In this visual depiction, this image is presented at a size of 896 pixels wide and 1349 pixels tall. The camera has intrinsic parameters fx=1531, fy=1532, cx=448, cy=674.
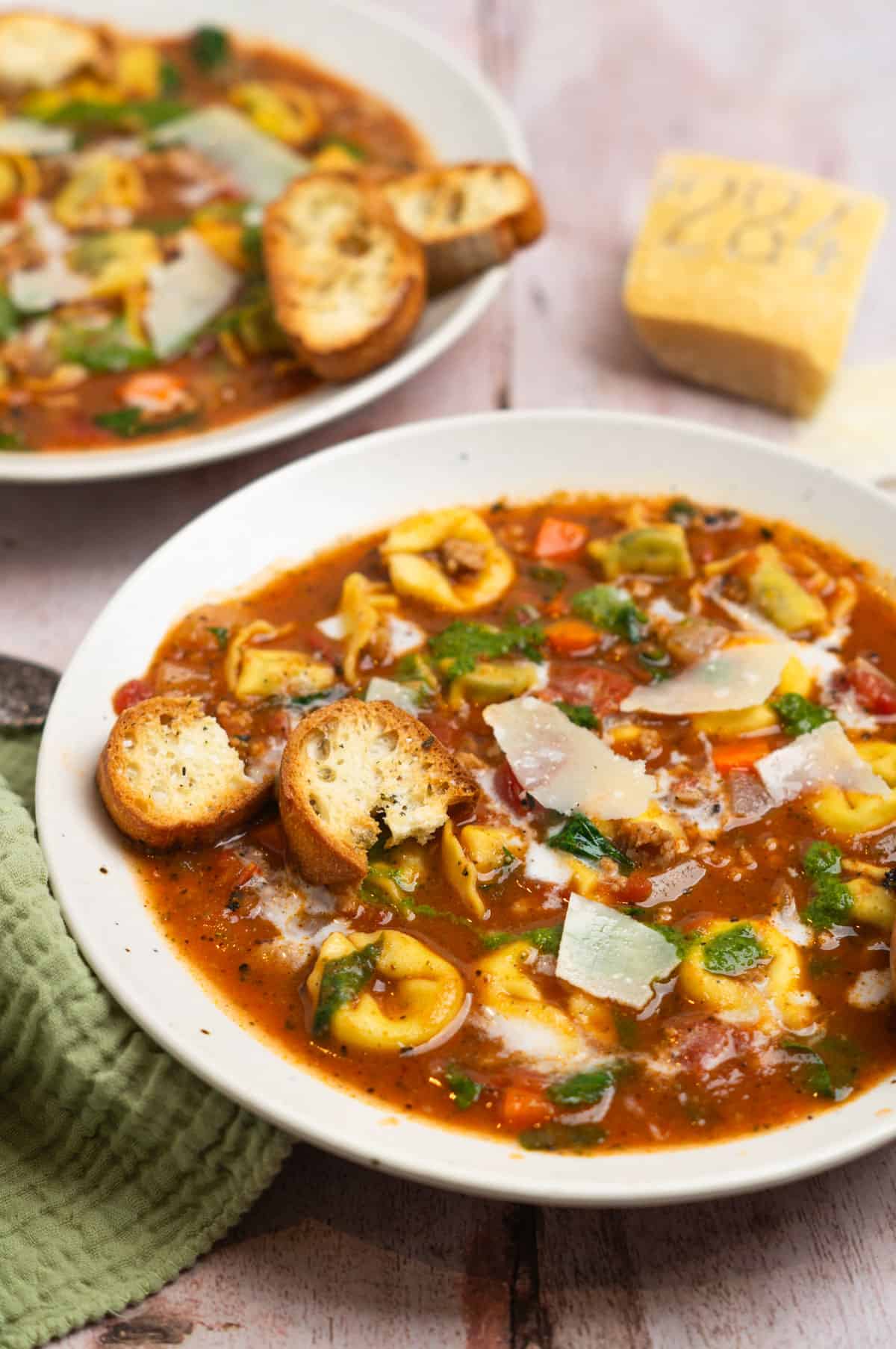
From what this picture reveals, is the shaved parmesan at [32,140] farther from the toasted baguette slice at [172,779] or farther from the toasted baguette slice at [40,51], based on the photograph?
the toasted baguette slice at [172,779]

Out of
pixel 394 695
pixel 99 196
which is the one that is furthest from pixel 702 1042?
pixel 99 196

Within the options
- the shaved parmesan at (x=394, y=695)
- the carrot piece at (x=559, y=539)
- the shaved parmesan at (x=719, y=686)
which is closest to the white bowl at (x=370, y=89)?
the carrot piece at (x=559, y=539)

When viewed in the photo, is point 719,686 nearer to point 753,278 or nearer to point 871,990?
point 871,990

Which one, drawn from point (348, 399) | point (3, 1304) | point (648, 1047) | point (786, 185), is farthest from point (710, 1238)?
point (786, 185)

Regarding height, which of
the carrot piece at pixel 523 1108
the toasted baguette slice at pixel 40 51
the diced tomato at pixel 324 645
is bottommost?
the carrot piece at pixel 523 1108

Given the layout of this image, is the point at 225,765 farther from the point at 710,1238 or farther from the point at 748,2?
the point at 748,2

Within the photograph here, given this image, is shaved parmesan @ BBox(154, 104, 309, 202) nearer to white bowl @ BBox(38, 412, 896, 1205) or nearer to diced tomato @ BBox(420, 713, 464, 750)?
white bowl @ BBox(38, 412, 896, 1205)

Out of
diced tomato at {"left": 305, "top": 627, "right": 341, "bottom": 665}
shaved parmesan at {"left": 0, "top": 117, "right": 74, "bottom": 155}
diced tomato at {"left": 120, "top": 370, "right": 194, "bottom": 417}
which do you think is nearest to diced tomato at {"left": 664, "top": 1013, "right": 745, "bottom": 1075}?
diced tomato at {"left": 305, "top": 627, "right": 341, "bottom": 665}
